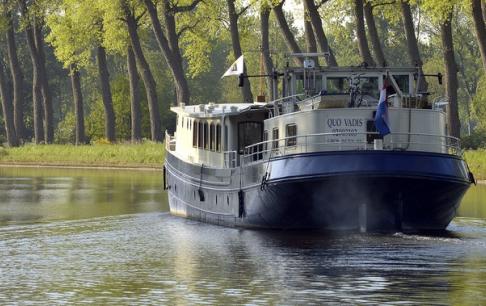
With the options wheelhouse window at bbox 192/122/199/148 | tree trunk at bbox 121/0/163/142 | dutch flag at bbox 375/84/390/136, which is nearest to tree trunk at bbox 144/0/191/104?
tree trunk at bbox 121/0/163/142

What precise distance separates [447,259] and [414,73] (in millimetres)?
9435

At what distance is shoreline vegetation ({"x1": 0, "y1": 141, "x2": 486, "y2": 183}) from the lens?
77250 mm

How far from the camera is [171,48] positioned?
81.1 metres

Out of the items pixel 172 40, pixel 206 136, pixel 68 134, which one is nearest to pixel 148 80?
pixel 172 40

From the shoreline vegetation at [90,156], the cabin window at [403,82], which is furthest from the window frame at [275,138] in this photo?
the shoreline vegetation at [90,156]

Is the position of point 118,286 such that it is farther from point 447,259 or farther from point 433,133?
point 433,133

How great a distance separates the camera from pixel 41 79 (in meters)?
97.9

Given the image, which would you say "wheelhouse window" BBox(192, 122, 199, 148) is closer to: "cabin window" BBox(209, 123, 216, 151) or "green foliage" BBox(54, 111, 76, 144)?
"cabin window" BBox(209, 123, 216, 151)

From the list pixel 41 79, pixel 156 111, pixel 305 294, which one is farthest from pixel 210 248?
pixel 41 79

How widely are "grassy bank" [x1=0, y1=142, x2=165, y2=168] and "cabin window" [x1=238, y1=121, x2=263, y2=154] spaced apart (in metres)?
35.8

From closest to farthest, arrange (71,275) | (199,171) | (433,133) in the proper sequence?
(71,275)
(433,133)
(199,171)

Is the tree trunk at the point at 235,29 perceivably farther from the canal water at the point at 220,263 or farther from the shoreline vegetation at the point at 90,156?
the canal water at the point at 220,263

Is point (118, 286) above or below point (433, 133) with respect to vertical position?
below

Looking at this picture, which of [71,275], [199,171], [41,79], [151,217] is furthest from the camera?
[41,79]
